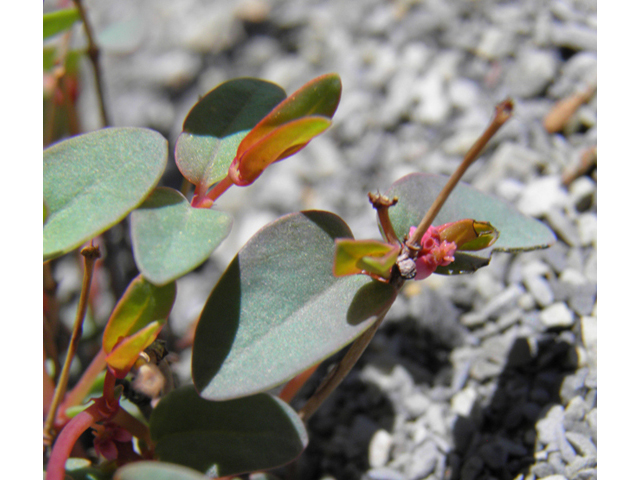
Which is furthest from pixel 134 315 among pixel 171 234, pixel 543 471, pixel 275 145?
pixel 543 471

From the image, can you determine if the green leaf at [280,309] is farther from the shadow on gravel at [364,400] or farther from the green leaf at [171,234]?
the shadow on gravel at [364,400]

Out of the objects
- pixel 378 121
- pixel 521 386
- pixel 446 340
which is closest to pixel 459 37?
pixel 378 121

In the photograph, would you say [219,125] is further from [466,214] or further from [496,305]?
[496,305]

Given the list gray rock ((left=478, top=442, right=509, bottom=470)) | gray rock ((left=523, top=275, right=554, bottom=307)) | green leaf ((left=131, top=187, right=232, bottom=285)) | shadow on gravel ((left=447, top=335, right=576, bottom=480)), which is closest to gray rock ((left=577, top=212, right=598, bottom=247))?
gray rock ((left=523, top=275, right=554, bottom=307))

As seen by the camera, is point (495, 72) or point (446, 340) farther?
point (495, 72)

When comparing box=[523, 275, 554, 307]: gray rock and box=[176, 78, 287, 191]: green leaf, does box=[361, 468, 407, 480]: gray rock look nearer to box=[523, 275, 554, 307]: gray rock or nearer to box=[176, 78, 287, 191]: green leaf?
box=[523, 275, 554, 307]: gray rock

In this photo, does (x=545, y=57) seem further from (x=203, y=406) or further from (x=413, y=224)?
(x=203, y=406)
